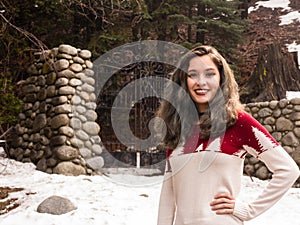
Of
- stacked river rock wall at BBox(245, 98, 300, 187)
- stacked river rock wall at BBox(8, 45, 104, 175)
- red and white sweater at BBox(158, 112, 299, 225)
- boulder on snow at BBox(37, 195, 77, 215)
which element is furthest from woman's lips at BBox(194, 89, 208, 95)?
stacked river rock wall at BBox(245, 98, 300, 187)

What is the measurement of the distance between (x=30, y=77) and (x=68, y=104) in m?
1.19

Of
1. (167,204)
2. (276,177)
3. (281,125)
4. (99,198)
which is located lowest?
(99,198)

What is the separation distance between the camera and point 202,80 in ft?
5.10

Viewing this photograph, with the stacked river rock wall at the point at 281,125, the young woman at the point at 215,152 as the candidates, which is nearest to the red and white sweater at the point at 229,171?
the young woman at the point at 215,152

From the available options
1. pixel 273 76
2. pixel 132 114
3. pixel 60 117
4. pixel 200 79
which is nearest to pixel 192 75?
pixel 200 79

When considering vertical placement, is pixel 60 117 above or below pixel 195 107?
below

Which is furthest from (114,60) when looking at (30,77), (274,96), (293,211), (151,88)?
(293,211)

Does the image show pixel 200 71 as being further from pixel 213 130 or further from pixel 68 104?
pixel 68 104

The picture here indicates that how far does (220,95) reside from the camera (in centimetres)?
156

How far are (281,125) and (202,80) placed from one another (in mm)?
5705

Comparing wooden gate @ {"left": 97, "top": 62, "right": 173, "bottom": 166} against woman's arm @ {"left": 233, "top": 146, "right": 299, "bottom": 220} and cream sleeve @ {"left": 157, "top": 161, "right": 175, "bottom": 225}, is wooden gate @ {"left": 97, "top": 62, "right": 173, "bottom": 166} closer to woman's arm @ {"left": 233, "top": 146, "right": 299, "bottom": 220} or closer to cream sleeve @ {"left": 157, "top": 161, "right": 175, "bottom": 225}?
cream sleeve @ {"left": 157, "top": 161, "right": 175, "bottom": 225}

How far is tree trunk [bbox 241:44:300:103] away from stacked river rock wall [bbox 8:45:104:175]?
3.93m

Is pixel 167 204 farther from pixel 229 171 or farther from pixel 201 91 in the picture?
pixel 201 91

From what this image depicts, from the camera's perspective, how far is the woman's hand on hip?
147 centimetres
